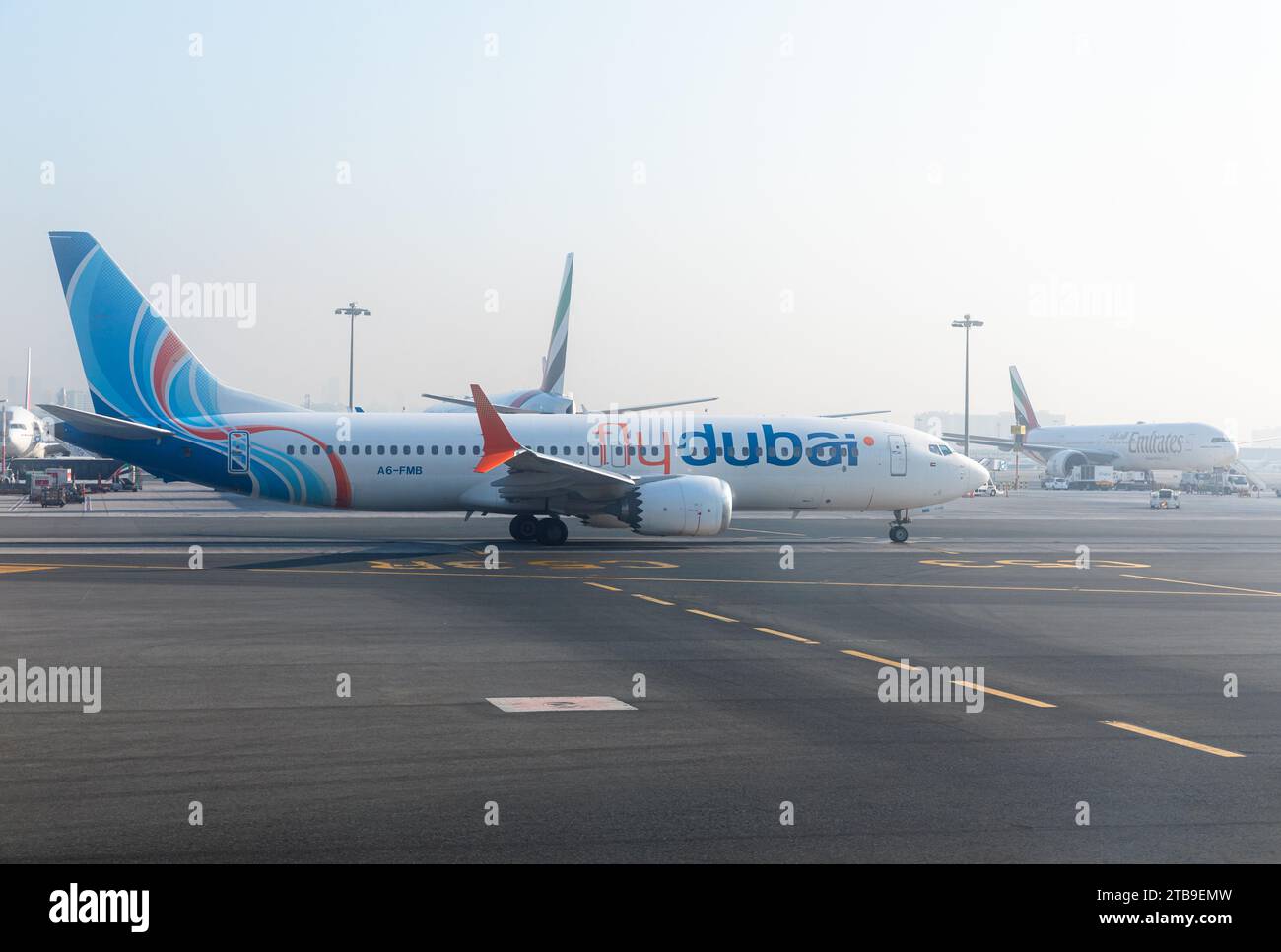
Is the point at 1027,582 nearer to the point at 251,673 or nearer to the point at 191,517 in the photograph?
the point at 251,673

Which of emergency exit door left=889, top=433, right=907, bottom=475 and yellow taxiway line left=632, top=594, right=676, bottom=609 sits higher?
emergency exit door left=889, top=433, right=907, bottom=475

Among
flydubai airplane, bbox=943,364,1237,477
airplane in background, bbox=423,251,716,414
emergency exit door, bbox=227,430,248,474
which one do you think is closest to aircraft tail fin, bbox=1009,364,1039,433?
flydubai airplane, bbox=943,364,1237,477

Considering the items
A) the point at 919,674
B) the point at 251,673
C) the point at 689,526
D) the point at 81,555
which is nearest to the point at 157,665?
the point at 251,673

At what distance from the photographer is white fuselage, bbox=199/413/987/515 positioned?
39.7 meters

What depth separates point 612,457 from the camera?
135ft

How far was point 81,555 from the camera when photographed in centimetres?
3391

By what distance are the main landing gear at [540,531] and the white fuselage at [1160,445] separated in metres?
87.6

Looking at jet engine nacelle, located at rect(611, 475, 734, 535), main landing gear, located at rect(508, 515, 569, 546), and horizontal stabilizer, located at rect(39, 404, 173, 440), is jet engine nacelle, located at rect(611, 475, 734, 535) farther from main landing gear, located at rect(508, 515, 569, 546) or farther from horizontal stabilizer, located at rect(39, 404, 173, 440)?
horizontal stabilizer, located at rect(39, 404, 173, 440)

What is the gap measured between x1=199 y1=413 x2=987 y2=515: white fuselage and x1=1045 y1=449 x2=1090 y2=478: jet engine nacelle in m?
82.3

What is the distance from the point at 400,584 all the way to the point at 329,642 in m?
8.42

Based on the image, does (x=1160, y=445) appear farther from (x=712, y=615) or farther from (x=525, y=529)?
(x=712, y=615)
